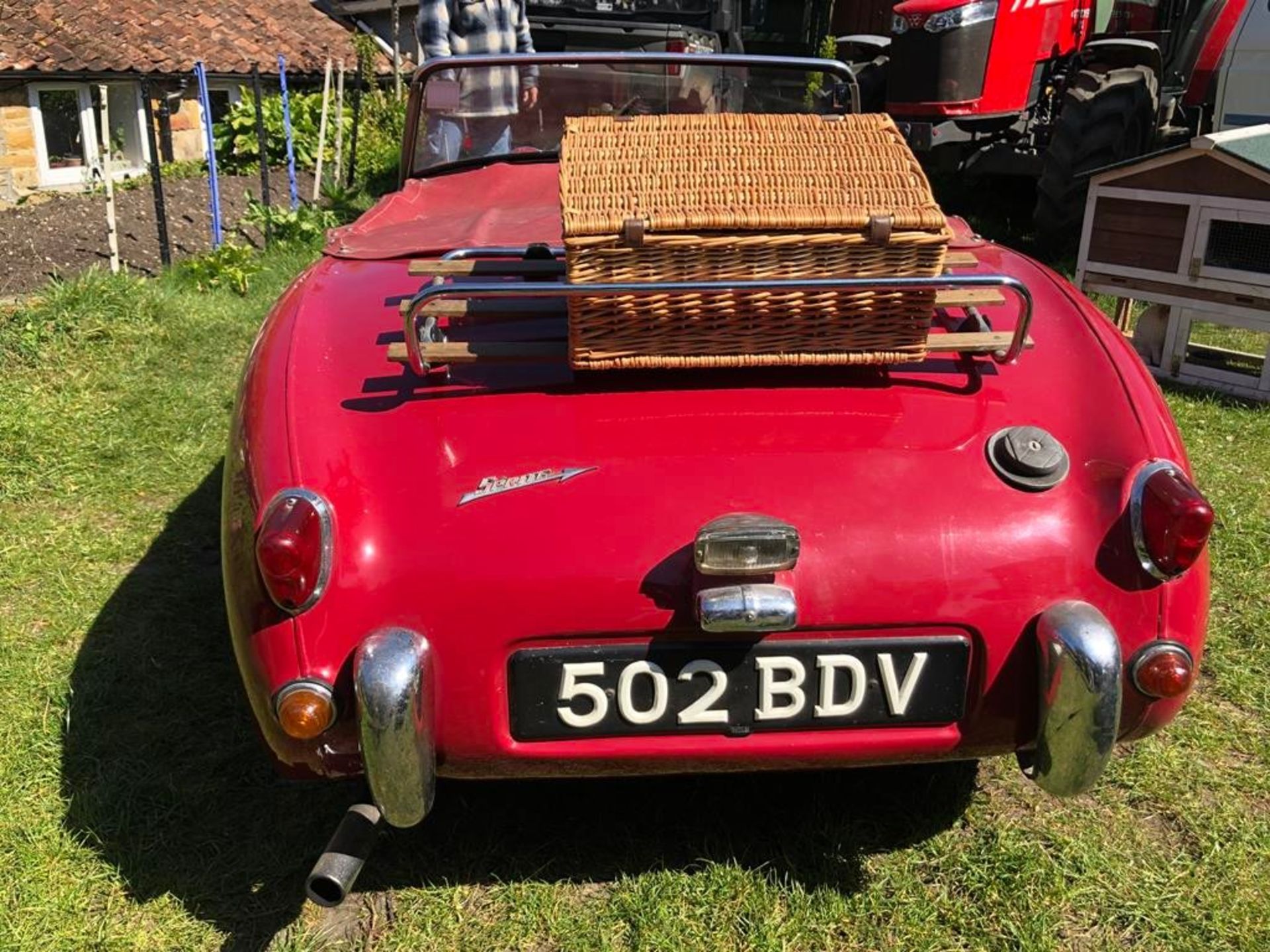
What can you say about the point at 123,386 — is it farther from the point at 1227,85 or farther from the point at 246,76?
the point at 246,76

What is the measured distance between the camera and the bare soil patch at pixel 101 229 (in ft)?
26.4

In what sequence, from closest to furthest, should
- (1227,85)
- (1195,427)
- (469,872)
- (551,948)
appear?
(551,948)
(469,872)
(1195,427)
(1227,85)

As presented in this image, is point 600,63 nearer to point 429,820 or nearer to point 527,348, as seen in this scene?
point 527,348

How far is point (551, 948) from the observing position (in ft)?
6.69

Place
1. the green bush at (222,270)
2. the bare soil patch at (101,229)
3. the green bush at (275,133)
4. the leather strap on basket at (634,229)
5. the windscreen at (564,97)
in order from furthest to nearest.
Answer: the green bush at (275,133)
the bare soil patch at (101,229)
the green bush at (222,270)
the windscreen at (564,97)
the leather strap on basket at (634,229)

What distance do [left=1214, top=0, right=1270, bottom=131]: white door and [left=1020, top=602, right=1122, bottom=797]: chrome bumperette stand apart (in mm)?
7729

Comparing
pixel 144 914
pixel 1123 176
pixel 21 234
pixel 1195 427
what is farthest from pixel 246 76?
pixel 144 914

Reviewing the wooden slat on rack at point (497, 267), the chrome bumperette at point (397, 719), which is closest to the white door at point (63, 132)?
the wooden slat on rack at point (497, 267)

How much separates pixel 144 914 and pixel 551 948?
0.80 m

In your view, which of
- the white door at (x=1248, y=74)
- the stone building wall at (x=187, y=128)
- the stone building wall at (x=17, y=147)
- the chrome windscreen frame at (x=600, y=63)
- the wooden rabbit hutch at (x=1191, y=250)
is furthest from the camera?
the stone building wall at (x=187, y=128)

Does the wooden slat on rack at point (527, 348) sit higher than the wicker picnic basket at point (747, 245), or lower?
lower

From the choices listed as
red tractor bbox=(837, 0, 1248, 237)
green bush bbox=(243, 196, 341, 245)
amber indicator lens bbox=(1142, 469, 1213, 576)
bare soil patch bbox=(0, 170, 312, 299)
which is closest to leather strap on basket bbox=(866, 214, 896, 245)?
amber indicator lens bbox=(1142, 469, 1213, 576)

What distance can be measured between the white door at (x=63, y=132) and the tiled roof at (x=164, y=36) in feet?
1.75

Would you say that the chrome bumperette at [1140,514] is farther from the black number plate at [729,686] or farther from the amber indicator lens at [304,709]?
the amber indicator lens at [304,709]
